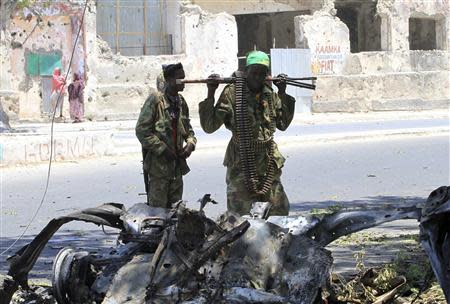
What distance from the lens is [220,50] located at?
29.9 meters

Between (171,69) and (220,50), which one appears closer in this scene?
(171,69)

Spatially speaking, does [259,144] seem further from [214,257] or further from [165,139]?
[214,257]

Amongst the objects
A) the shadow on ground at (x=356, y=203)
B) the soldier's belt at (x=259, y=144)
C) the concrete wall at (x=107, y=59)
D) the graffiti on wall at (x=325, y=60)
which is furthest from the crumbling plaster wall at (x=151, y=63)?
the soldier's belt at (x=259, y=144)

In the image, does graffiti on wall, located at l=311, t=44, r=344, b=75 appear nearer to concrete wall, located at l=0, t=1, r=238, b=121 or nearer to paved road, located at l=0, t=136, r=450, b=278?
concrete wall, located at l=0, t=1, r=238, b=121

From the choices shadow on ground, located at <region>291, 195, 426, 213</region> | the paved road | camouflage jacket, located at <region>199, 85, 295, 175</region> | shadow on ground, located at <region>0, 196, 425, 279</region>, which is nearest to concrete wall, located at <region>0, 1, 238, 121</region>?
the paved road

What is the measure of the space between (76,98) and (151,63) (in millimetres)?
2721

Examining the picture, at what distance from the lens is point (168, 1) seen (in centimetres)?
3084

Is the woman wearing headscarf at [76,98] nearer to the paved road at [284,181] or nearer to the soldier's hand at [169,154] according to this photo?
the paved road at [284,181]

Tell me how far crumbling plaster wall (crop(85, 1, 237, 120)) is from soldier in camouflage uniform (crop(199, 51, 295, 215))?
21.3 meters

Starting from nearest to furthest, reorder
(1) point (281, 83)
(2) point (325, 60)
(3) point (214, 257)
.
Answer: (3) point (214, 257)
(1) point (281, 83)
(2) point (325, 60)

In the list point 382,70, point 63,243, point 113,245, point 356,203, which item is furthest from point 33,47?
point 113,245

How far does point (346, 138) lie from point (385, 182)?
291 inches

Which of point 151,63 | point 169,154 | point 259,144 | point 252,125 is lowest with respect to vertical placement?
point 169,154

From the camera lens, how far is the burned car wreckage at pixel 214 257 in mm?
4413
